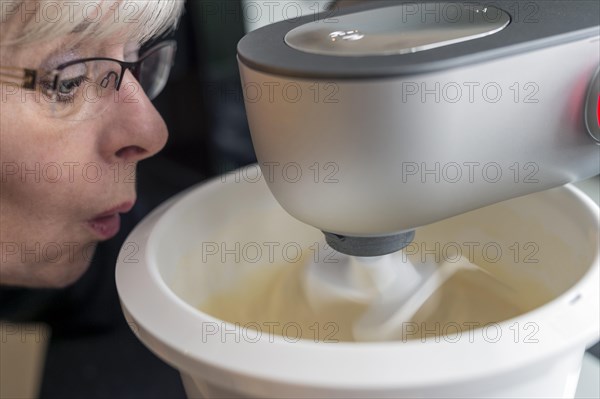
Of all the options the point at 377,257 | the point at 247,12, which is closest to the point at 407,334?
the point at 377,257

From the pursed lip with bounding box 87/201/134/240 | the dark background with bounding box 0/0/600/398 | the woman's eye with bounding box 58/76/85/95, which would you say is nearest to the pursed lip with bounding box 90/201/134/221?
the pursed lip with bounding box 87/201/134/240

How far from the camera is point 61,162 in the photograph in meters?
0.52

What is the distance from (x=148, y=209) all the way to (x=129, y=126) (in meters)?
0.33

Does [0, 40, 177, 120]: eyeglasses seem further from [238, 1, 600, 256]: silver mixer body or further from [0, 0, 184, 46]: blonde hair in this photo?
[238, 1, 600, 256]: silver mixer body

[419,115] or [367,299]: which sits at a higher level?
[419,115]

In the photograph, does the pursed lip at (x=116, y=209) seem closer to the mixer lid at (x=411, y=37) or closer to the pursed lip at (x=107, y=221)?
the pursed lip at (x=107, y=221)

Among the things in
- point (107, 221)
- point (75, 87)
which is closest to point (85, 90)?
point (75, 87)

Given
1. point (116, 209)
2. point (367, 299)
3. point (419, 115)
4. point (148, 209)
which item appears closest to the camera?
point (419, 115)

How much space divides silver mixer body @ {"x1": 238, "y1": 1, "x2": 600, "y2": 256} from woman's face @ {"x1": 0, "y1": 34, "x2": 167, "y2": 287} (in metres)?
0.17

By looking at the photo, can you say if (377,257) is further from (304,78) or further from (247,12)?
(247,12)

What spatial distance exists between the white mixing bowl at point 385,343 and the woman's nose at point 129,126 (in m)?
0.06

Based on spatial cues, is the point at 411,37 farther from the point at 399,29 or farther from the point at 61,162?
the point at 61,162

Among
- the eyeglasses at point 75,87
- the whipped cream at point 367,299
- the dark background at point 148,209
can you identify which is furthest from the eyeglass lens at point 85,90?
the dark background at point 148,209

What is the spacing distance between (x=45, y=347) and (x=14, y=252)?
24 cm
